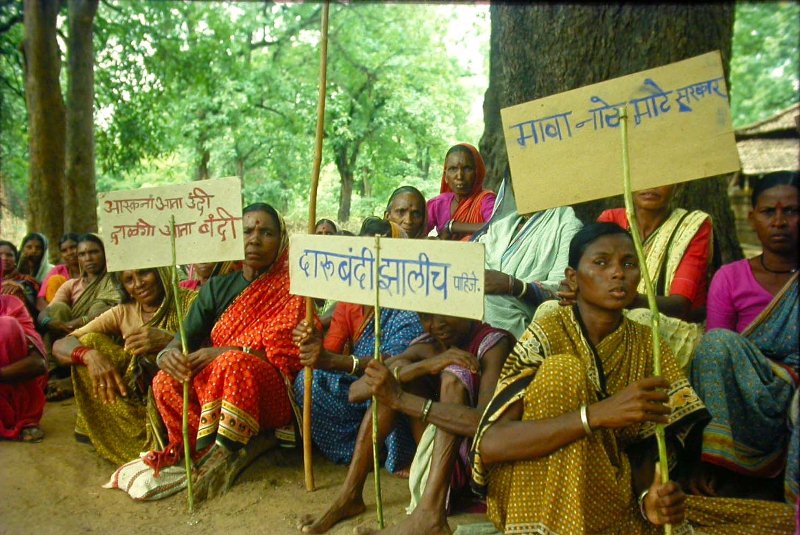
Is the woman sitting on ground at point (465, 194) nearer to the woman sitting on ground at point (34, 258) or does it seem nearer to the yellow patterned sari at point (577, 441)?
the yellow patterned sari at point (577, 441)

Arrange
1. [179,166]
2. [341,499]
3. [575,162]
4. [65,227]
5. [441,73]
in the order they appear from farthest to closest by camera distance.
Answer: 1. [179,166]
2. [441,73]
3. [65,227]
4. [341,499]
5. [575,162]

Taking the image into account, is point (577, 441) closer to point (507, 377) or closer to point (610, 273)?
point (507, 377)

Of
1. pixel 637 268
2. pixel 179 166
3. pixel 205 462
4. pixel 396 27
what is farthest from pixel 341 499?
pixel 179 166

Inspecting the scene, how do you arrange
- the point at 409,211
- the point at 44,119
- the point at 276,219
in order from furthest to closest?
1. the point at 44,119
2. the point at 409,211
3. the point at 276,219

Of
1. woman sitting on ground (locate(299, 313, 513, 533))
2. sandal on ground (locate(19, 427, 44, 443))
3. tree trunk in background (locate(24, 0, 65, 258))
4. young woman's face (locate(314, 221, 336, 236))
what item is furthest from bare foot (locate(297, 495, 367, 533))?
tree trunk in background (locate(24, 0, 65, 258))

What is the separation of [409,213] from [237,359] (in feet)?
5.22

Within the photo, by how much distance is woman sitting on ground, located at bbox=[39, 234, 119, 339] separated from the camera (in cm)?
480

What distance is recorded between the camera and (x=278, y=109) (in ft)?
50.7

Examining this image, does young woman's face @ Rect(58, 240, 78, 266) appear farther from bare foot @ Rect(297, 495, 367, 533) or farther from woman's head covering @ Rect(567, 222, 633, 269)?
woman's head covering @ Rect(567, 222, 633, 269)

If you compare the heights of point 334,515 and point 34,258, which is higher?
point 34,258

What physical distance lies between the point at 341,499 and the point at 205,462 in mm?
805

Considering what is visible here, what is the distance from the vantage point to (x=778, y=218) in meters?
2.52

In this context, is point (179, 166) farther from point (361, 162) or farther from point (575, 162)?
point (575, 162)

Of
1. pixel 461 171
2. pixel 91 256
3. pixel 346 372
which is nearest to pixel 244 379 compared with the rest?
pixel 346 372
